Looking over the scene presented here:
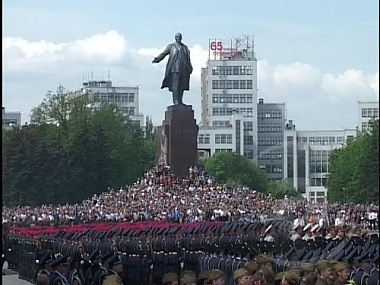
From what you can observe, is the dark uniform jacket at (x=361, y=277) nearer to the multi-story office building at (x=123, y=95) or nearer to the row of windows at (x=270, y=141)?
the multi-story office building at (x=123, y=95)

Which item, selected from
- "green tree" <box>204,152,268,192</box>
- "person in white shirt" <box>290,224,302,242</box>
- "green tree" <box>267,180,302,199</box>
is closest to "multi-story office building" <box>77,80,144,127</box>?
"green tree" <box>267,180,302,199</box>

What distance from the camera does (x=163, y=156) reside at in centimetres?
4375

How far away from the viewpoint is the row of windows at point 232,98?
130 metres

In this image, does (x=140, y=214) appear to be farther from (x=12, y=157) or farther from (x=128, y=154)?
(x=128, y=154)

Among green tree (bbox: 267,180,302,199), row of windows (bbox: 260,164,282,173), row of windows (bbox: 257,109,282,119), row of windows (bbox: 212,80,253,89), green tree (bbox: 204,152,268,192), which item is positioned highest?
row of windows (bbox: 212,80,253,89)

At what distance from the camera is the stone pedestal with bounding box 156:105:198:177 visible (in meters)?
42.8

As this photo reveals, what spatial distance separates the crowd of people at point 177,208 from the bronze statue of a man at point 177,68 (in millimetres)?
3455

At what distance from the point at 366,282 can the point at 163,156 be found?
34492mm

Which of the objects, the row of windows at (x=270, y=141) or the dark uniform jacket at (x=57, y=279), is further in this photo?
the row of windows at (x=270, y=141)

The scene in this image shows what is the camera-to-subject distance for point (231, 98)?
131 metres

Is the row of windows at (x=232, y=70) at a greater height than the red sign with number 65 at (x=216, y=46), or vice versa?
the red sign with number 65 at (x=216, y=46)

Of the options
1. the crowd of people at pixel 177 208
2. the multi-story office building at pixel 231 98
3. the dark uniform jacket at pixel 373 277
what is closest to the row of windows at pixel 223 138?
the multi-story office building at pixel 231 98

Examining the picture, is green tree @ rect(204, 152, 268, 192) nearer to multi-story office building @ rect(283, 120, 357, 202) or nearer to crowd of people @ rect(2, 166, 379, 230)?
multi-story office building @ rect(283, 120, 357, 202)

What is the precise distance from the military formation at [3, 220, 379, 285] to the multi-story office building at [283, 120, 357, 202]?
93023 millimetres
